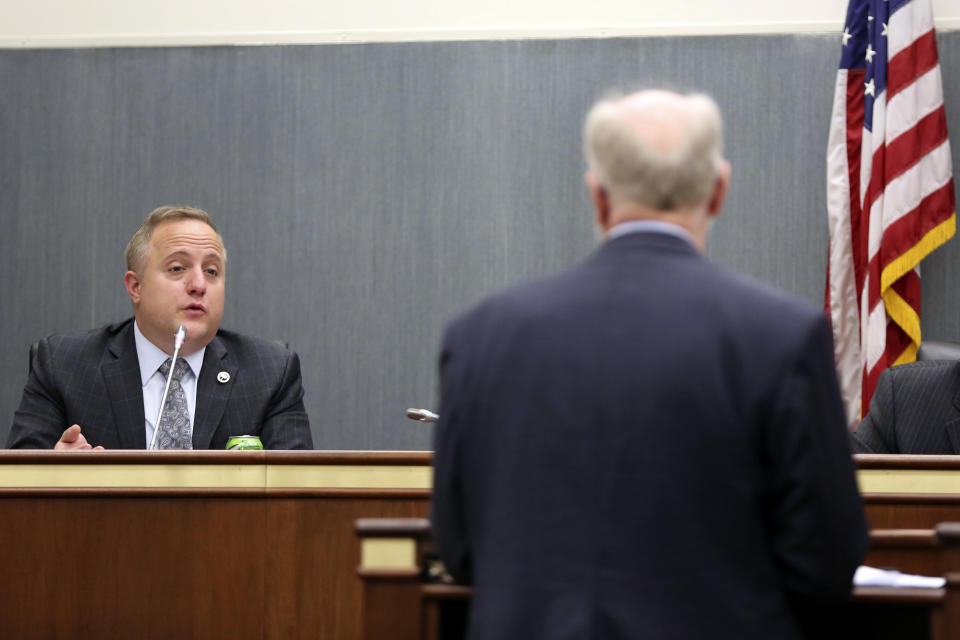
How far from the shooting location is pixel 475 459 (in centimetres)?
159

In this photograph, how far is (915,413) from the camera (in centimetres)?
336

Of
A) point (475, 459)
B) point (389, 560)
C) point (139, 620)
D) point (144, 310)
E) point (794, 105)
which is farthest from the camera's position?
point (794, 105)

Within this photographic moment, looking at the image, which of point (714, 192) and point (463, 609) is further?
point (463, 609)

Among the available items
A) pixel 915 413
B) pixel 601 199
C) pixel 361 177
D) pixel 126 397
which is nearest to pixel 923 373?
pixel 915 413

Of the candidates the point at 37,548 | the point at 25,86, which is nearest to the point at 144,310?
the point at 37,548

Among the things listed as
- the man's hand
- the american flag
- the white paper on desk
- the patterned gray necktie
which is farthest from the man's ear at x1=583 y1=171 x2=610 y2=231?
the american flag

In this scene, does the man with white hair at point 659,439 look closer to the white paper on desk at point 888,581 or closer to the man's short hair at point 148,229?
the white paper on desk at point 888,581

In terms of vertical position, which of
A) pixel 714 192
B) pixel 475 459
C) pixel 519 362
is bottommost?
pixel 475 459

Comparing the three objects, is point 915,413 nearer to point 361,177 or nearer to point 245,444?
point 245,444

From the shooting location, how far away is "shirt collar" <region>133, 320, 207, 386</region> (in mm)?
3641

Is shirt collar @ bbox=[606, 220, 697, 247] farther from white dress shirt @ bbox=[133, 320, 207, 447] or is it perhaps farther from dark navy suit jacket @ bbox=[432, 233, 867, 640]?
white dress shirt @ bbox=[133, 320, 207, 447]

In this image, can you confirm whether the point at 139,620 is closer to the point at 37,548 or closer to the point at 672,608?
the point at 37,548

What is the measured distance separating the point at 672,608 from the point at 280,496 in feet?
4.82

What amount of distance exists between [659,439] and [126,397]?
2410 mm
